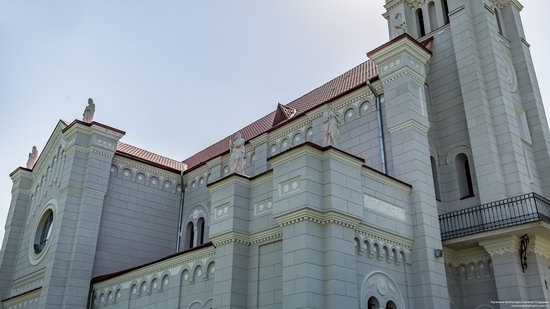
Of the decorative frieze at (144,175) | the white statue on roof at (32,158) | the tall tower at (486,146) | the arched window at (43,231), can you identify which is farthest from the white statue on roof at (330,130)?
the white statue on roof at (32,158)

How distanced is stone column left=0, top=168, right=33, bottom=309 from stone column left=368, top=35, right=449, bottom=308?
69.3ft

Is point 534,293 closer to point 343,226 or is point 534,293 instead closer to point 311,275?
point 343,226

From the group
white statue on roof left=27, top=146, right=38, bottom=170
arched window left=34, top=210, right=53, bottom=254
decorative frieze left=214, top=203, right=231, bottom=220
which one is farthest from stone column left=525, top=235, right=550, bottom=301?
white statue on roof left=27, top=146, right=38, bottom=170

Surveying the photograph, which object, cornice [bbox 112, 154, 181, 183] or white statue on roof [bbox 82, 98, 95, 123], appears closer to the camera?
white statue on roof [bbox 82, 98, 95, 123]

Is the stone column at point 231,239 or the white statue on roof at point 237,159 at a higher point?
the white statue on roof at point 237,159

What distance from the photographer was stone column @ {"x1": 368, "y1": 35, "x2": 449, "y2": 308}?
46.6 feet

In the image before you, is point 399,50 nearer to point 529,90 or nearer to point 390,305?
point 529,90

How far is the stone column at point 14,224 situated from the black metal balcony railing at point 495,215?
21865mm

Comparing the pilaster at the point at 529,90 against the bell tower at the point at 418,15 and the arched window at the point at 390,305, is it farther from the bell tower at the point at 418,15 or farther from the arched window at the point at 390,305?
the arched window at the point at 390,305

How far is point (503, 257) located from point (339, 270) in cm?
667

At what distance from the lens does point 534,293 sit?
1519 cm

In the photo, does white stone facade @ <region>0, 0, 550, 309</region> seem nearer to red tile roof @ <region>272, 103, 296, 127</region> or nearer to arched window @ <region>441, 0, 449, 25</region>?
arched window @ <region>441, 0, 449, 25</region>

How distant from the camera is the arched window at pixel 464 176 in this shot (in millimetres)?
17892

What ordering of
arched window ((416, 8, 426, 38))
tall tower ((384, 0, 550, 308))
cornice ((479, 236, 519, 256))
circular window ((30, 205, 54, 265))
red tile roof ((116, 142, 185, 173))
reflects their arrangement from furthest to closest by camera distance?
red tile roof ((116, 142, 185, 173)), circular window ((30, 205, 54, 265)), arched window ((416, 8, 426, 38)), tall tower ((384, 0, 550, 308)), cornice ((479, 236, 519, 256))
